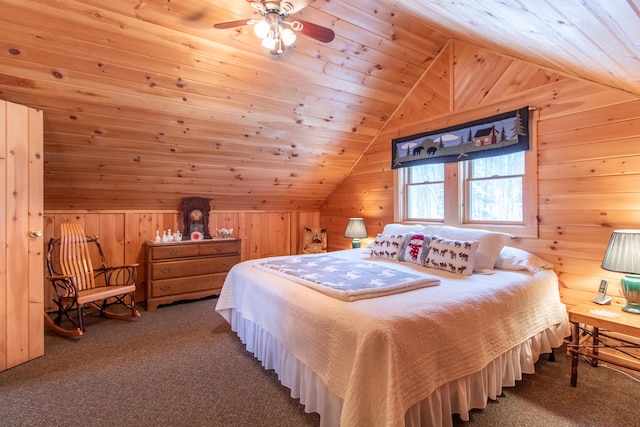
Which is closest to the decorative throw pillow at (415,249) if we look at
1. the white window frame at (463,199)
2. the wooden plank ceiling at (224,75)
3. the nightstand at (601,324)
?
the white window frame at (463,199)

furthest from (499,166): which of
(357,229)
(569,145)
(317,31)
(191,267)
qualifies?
(191,267)

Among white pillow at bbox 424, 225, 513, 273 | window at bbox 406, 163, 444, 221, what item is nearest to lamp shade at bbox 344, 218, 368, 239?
window at bbox 406, 163, 444, 221

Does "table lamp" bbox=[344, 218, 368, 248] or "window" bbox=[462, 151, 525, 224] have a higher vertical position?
"window" bbox=[462, 151, 525, 224]

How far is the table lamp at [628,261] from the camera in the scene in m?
1.96

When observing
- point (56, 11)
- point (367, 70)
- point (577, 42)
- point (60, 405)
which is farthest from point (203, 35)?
point (60, 405)

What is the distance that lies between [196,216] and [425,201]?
9.63ft

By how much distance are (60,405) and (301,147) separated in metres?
3.14

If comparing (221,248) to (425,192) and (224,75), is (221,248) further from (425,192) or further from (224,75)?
(425,192)

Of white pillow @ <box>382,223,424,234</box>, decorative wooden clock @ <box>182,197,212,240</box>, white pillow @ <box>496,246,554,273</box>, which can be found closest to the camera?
white pillow @ <box>496,246,554,273</box>

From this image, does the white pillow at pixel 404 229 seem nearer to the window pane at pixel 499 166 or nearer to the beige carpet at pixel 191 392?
the window pane at pixel 499 166

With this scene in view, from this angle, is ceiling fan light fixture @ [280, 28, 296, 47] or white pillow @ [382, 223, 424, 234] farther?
white pillow @ [382, 223, 424, 234]

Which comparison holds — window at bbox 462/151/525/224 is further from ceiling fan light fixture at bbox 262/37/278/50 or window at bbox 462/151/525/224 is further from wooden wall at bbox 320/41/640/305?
ceiling fan light fixture at bbox 262/37/278/50

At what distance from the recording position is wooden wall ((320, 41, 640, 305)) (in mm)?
2352

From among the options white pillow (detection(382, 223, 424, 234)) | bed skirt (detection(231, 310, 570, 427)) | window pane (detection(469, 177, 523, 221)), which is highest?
window pane (detection(469, 177, 523, 221))
